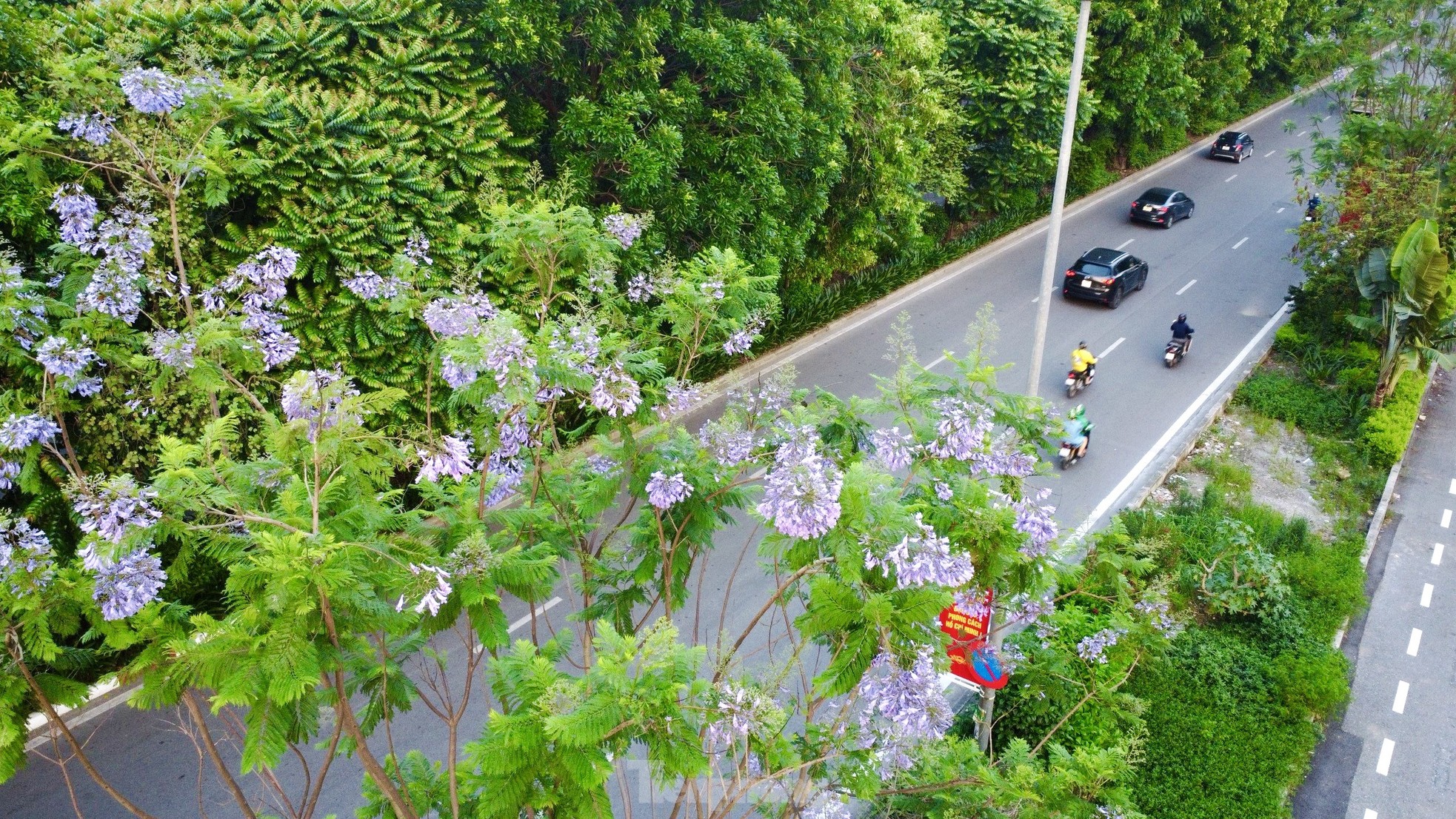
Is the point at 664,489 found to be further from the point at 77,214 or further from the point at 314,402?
the point at 77,214

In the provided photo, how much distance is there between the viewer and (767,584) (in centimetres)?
1455

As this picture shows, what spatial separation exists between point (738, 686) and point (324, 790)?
773 cm

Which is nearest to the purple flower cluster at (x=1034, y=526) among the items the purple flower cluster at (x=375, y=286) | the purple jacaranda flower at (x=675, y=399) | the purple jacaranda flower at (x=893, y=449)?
the purple jacaranda flower at (x=893, y=449)

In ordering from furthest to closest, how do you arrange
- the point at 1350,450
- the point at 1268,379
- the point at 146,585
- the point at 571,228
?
the point at 1268,379 < the point at 1350,450 < the point at 571,228 < the point at 146,585

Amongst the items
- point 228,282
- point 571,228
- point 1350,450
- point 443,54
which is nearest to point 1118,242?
point 1350,450

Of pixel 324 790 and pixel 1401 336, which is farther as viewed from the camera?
pixel 1401 336

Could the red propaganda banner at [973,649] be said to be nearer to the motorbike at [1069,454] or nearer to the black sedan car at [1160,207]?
the motorbike at [1069,454]

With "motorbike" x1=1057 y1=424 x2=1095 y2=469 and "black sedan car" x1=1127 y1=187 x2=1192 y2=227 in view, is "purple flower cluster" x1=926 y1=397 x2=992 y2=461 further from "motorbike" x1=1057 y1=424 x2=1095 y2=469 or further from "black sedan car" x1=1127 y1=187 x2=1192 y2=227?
"black sedan car" x1=1127 y1=187 x2=1192 y2=227

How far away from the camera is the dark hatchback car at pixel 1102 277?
23859 millimetres

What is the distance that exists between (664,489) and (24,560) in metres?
3.58

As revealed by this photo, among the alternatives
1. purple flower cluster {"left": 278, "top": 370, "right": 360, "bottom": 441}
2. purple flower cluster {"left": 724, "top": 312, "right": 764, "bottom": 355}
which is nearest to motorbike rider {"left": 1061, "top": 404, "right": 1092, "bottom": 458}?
purple flower cluster {"left": 724, "top": 312, "right": 764, "bottom": 355}

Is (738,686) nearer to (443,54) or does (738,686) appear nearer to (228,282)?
(228,282)

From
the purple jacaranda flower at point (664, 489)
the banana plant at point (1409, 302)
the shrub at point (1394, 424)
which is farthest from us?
the shrub at point (1394, 424)

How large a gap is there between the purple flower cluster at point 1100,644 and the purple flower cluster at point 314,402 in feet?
21.5
